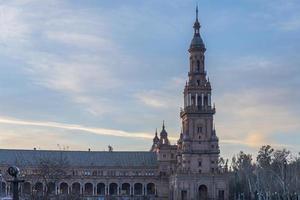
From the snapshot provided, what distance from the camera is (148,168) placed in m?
158

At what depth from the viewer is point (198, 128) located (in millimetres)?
134500

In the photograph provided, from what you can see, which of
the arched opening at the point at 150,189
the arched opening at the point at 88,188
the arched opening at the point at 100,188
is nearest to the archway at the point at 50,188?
the arched opening at the point at 88,188

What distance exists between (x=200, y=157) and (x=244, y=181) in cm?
1998

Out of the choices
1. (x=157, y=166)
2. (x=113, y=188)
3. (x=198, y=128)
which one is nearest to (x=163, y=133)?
(x=157, y=166)

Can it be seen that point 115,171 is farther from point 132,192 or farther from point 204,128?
point 204,128

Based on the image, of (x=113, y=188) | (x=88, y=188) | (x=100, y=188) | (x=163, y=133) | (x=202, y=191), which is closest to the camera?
(x=202, y=191)

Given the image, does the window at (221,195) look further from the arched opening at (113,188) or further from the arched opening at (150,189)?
the arched opening at (113,188)

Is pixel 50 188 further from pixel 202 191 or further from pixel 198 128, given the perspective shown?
pixel 198 128

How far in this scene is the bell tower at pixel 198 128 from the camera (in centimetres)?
13338

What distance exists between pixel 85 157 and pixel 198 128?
1517 inches

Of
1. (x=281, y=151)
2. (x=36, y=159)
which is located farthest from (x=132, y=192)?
(x=281, y=151)

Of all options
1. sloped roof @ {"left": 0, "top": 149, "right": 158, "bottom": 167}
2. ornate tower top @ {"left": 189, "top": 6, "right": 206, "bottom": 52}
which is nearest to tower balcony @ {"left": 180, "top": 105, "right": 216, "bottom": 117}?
ornate tower top @ {"left": 189, "top": 6, "right": 206, "bottom": 52}

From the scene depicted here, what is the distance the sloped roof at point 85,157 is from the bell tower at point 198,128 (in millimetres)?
25619

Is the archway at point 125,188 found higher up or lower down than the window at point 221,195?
higher up
